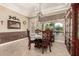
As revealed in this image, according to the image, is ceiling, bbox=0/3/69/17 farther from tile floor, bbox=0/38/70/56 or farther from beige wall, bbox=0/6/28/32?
tile floor, bbox=0/38/70/56

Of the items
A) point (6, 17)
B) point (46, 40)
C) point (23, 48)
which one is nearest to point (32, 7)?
point (46, 40)

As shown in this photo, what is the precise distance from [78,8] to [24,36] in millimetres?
2312

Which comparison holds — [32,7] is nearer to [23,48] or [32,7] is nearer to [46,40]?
[46,40]

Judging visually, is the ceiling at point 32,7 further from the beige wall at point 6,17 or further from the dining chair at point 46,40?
the dining chair at point 46,40

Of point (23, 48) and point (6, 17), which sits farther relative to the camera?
point (6, 17)

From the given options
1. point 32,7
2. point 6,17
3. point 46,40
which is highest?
point 32,7

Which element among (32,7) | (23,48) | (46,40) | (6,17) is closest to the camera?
(32,7)

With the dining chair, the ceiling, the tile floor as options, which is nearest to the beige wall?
the ceiling

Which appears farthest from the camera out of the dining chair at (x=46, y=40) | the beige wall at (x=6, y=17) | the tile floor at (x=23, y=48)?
the dining chair at (x=46, y=40)

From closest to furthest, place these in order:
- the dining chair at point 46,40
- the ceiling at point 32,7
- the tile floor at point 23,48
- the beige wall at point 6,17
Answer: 1. the ceiling at point 32,7
2. the tile floor at point 23,48
3. the beige wall at point 6,17
4. the dining chair at point 46,40

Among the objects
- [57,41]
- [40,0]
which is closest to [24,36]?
[57,41]

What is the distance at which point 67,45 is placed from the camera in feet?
14.1

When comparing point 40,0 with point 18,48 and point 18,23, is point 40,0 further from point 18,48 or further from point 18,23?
point 18,48

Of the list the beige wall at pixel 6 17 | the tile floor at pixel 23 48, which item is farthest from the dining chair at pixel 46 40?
the beige wall at pixel 6 17
